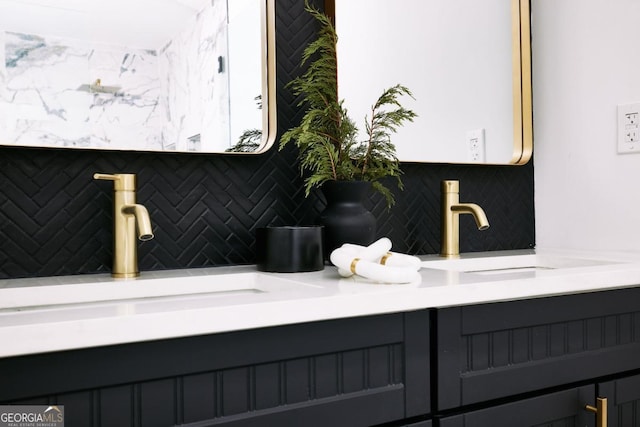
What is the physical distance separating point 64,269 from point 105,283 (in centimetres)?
16

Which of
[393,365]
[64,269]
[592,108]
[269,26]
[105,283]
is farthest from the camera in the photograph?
[592,108]

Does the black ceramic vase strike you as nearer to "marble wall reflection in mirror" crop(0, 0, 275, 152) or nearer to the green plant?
the green plant

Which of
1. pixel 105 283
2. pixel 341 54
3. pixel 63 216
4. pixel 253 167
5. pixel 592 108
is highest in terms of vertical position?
pixel 341 54

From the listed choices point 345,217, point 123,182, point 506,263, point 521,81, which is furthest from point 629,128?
point 123,182

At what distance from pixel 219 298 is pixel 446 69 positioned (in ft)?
3.59

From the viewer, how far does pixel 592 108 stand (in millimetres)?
1596

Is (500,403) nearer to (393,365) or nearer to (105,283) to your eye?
(393,365)

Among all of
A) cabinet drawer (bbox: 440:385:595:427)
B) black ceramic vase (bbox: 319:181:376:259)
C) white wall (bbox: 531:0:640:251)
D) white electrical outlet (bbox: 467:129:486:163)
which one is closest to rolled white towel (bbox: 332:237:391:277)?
black ceramic vase (bbox: 319:181:376:259)

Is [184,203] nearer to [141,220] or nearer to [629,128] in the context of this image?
[141,220]

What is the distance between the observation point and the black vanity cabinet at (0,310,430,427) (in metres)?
0.68

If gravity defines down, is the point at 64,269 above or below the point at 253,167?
below

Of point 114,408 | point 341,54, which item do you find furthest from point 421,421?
point 341,54

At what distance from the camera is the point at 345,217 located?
4.07 feet

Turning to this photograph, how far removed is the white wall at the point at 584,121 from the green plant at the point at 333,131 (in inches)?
24.2
